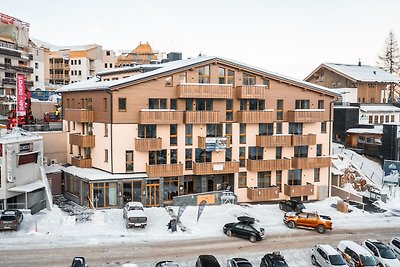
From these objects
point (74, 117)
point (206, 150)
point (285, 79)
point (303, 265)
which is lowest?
point (303, 265)

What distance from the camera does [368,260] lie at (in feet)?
84.4

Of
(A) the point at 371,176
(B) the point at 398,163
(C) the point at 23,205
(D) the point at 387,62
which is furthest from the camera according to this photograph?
(D) the point at 387,62

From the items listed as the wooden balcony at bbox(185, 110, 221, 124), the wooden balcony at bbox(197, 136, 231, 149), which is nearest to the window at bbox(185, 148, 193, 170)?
the wooden balcony at bbox(197, 136, 231, 149)

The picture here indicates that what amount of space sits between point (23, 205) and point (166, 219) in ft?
39.5

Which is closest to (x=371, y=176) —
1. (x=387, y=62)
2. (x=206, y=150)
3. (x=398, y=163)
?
(x=398, y=163)

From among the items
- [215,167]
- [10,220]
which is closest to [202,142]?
[215,167]

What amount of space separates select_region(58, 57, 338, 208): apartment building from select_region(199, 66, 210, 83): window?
9 cm

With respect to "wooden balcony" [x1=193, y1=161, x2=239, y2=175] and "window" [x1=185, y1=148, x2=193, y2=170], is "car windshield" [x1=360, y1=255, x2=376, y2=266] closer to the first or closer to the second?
"wooden balcony" [x1=193, y1=161, x2=239, y2=175]

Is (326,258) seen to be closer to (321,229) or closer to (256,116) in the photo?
(321,229)

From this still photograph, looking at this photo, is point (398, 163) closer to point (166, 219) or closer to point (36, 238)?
point (166, 219)

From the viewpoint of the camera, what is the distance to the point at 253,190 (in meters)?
42.8

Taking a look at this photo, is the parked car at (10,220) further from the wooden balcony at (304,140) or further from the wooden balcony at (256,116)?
the wooden balcony at (304,140)

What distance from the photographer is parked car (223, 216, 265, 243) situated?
31219mm

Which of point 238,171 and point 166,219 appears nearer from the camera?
point 166,219
